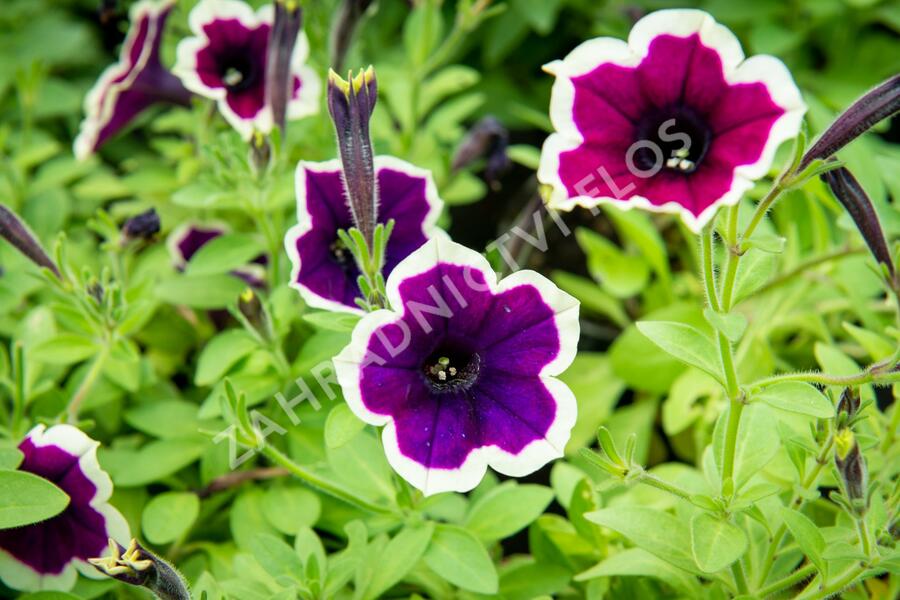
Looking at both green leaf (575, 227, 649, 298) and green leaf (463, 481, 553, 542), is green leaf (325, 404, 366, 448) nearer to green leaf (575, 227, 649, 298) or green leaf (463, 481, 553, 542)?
green leaf (463, 481, 553, 542)

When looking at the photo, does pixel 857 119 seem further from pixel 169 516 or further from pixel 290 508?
pixel 169 516

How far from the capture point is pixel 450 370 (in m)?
1.38

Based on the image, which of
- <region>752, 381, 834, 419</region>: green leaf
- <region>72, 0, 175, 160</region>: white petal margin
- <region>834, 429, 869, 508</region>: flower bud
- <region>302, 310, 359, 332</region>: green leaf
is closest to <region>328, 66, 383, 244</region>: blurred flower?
<region>302, 310, 359, 332</region>: green leaf

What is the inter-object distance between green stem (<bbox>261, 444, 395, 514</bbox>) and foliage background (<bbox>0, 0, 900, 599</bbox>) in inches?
1.7

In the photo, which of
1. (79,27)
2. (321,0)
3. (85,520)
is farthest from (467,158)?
(79,27)

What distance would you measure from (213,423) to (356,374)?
746 millimetres

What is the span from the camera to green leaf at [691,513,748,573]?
4.26 feet

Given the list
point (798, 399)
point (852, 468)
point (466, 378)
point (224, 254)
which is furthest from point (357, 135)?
point (852, 468)

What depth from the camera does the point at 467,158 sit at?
2.22 m

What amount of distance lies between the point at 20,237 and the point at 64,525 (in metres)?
0.53

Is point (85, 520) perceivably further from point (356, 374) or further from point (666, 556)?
point (666, 556)

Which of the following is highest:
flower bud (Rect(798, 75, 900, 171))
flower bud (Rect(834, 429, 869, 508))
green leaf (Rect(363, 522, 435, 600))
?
flower bud (Rect(798, 75, 900, 171))

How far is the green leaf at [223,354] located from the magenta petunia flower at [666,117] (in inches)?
30.0

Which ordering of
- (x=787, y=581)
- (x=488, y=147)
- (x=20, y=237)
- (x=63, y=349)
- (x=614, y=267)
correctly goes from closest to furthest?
(x=787, y=581) → (x=20, y=237) → (x=63, y=349) → (x=488, y=147) → (x=614, y=267)
